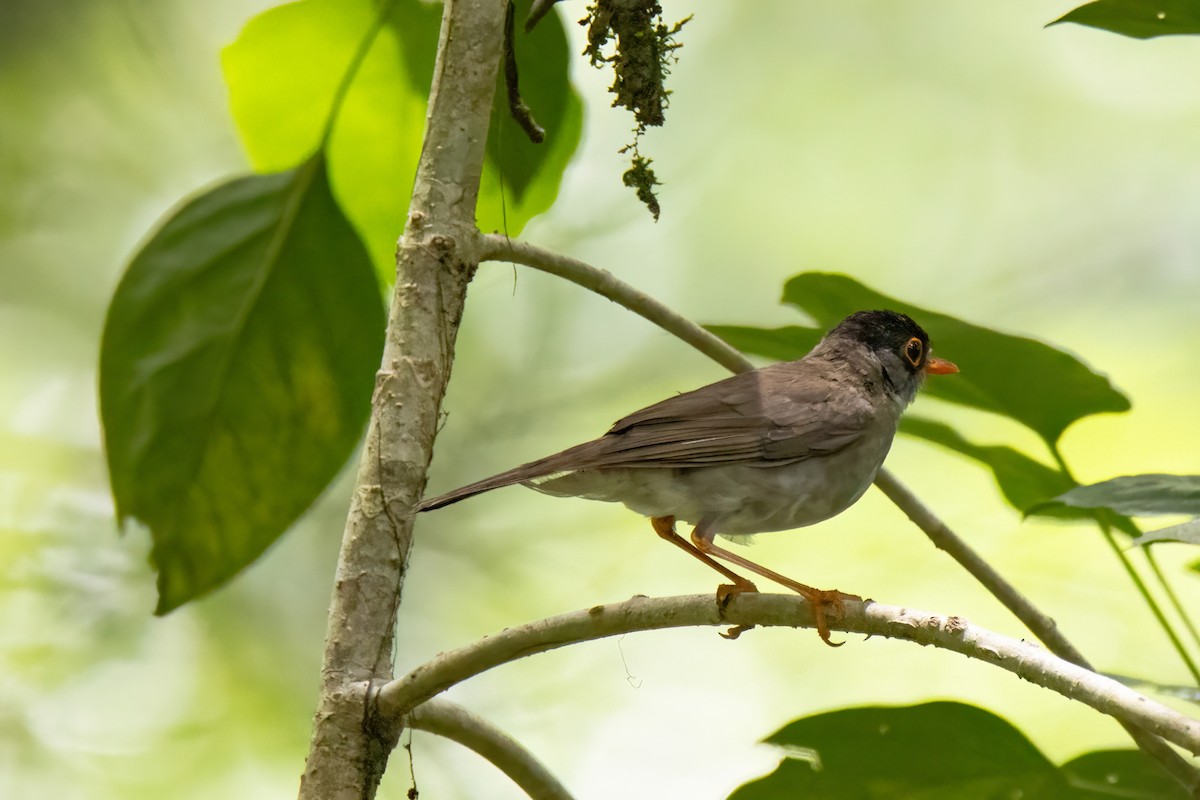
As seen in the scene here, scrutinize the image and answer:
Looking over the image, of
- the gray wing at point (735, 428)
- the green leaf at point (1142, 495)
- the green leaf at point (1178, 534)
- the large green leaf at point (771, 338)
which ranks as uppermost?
the large green leaf at point (771, 338)

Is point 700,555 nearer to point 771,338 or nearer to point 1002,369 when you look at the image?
point 771,338

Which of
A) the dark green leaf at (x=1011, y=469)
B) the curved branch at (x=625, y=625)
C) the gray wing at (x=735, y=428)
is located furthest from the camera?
the dark green leaf at (x=1011, y=469)

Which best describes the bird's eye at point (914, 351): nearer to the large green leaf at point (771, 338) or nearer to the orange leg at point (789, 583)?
the large green leaf at point (771, 338)

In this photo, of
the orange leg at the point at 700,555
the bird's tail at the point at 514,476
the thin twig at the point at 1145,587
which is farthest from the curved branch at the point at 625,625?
the thin twig at the point at 1145,587

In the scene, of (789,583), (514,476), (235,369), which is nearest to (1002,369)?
(789,583)

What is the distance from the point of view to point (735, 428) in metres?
3.06

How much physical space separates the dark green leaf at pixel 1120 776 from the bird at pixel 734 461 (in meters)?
0.78

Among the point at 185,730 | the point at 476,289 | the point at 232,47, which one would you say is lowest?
the point at 185,730

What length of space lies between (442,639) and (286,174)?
3877mm

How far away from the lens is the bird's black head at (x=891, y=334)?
3.57 metres

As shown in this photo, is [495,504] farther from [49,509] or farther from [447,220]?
[447,220]

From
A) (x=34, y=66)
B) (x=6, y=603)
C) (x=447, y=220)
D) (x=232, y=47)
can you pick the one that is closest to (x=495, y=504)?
(x=6, y=603)

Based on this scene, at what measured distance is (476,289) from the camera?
713 cm

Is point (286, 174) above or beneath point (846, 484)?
above
